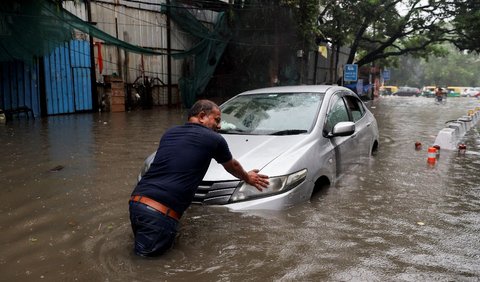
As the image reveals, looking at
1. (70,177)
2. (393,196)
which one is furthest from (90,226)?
(393,196)

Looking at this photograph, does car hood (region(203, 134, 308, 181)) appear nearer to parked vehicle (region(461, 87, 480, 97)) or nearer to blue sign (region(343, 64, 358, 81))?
blue sign (region(343, 64, 358, 81))

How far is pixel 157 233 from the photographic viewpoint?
2.98 m

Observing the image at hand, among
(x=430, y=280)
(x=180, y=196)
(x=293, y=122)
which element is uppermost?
(x=293, y=122)

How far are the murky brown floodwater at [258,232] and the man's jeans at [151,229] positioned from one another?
0.36ft

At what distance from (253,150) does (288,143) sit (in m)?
0.40

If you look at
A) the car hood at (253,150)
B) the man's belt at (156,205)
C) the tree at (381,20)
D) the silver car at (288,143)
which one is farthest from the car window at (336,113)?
the tree at (381,20)

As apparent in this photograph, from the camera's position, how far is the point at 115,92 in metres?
15.4

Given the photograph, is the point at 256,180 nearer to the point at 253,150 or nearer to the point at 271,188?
the point at 271,188

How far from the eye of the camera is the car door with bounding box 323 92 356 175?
4.93 meters

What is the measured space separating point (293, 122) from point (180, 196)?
2.29 meters

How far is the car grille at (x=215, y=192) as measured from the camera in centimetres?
372

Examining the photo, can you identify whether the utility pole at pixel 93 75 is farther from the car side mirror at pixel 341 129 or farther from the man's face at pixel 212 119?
the man's face at pixel 212 119

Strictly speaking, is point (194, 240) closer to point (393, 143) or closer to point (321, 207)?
point (321, 207)

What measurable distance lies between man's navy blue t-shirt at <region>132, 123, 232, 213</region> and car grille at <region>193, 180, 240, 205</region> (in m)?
0.67
